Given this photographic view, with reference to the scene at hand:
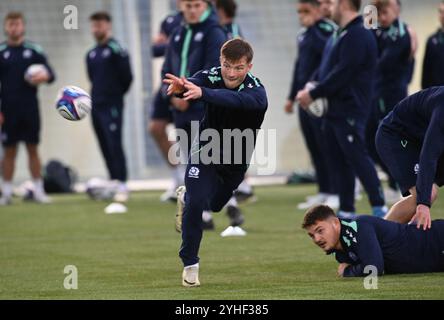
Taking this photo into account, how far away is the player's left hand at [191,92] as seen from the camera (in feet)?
22.9

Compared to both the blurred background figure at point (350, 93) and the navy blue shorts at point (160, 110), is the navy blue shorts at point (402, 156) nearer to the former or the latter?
the blurred background figure at point (350, 93)

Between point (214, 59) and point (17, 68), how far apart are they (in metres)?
5.18

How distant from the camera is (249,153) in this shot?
316 inches

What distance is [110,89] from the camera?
1555cm

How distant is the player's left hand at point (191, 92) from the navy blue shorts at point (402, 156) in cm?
187

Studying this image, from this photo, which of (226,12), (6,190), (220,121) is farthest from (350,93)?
(6,190)

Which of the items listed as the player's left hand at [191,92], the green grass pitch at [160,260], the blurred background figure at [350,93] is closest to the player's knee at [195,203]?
the green grass pitch at [160,260]

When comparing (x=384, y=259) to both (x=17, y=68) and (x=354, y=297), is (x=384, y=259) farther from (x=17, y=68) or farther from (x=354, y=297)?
(x=17, y=68)

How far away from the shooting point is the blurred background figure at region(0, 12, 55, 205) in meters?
15.5

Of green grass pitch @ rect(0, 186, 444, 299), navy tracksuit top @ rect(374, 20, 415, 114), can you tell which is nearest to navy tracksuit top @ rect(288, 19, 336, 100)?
navy tracksuit top @ rect(374, 20, 415, 114)

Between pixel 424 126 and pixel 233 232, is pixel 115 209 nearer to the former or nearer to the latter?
pixel 233 232

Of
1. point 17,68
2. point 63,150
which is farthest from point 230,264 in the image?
point 63,150

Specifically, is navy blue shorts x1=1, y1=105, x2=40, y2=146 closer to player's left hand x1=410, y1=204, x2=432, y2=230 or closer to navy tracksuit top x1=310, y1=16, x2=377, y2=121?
navy tracksuit top x1=310, y1=16, x2=377, y2=121

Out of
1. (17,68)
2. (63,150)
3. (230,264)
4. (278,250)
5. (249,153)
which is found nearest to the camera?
(249,153)
